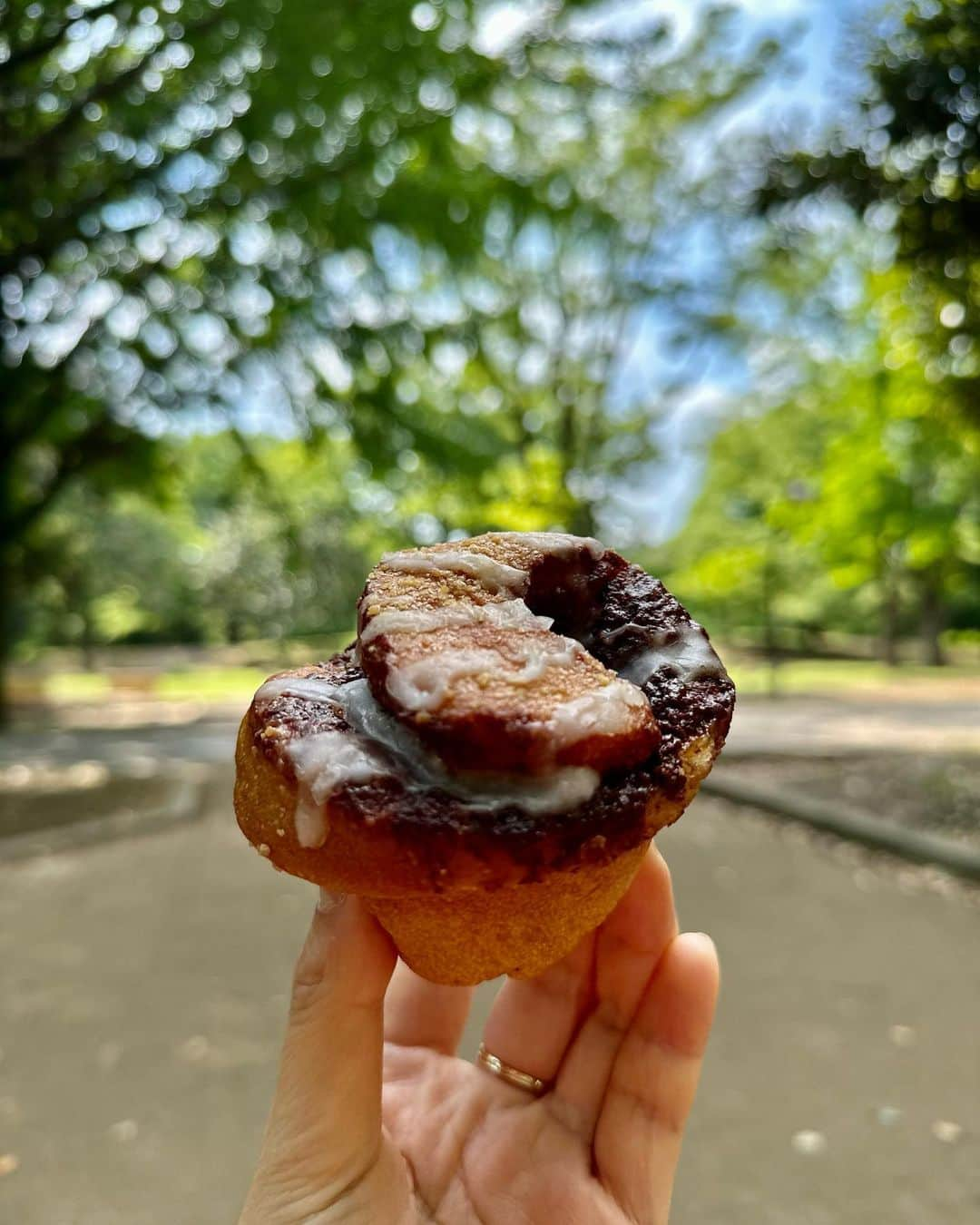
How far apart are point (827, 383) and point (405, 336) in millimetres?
21164

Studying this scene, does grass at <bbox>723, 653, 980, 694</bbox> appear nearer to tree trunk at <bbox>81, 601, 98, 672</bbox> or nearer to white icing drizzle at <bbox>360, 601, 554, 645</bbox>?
white icing drizzle at <bbox>360, 601, 554, 645</bbox>

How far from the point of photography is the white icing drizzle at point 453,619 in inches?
64.1

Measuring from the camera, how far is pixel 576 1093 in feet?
7.54

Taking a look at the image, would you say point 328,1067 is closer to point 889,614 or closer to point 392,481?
point 392,481

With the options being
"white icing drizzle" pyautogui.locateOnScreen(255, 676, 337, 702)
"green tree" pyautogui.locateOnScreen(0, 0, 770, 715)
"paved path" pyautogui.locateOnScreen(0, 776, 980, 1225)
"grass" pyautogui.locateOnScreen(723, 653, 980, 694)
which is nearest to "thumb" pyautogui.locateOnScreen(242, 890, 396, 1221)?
"white icing drizzle" pyautogui.locateOnScreen(255, 676, 337, 702)

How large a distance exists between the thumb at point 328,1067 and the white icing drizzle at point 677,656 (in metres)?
0.70

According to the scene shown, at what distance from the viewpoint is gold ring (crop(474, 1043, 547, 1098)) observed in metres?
2.35

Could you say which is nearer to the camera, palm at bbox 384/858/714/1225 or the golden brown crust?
the golden brown crust

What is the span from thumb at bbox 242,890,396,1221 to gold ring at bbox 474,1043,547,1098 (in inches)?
24.4

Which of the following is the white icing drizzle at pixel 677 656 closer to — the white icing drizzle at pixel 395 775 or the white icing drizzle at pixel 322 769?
the white icing drizzle at pixel 395 775

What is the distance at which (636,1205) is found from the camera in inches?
83.9

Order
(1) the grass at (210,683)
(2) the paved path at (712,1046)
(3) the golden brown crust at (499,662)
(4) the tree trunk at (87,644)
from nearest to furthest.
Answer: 1. (3) the golden brown crust at (499,662)
2. (2) the paved path at (712,1046)
3. (1) the grass at (210,683)
4. (4) the tree trunk at (87,644)

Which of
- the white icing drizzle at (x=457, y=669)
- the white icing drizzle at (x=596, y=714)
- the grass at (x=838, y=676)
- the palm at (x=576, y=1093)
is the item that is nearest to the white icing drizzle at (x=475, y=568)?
the white icing drizzle at (x=457, y=669)

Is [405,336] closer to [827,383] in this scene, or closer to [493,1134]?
[493,1134]
